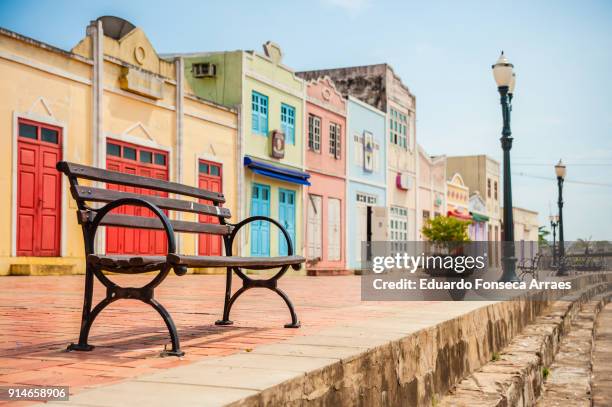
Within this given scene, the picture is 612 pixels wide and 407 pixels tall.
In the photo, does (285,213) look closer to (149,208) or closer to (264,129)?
(264,129)

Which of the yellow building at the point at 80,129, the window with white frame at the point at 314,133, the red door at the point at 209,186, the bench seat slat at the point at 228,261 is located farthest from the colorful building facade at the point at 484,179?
the bench seat slat at the point at 228,261

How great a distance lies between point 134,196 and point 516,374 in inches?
123

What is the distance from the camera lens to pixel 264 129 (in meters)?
21.8

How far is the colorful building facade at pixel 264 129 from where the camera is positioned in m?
20.5

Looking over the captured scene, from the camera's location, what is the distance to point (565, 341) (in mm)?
11328

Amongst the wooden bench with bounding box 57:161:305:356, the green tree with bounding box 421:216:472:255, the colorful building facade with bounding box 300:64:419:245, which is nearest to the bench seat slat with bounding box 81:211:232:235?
the wooden bench with bounding box 57:161:305:356

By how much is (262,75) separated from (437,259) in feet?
44.6

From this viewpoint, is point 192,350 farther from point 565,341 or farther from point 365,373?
point 565,341

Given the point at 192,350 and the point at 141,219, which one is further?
the point at 141,219

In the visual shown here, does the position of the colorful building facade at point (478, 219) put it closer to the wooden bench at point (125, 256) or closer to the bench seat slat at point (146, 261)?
the wooden bench at point (125, 256)

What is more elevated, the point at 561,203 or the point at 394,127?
the point at 394,127

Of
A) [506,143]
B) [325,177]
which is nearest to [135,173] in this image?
[506,143]

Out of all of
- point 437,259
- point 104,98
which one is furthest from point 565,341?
point 104,98

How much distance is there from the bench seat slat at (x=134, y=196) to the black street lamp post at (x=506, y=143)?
8117mm
